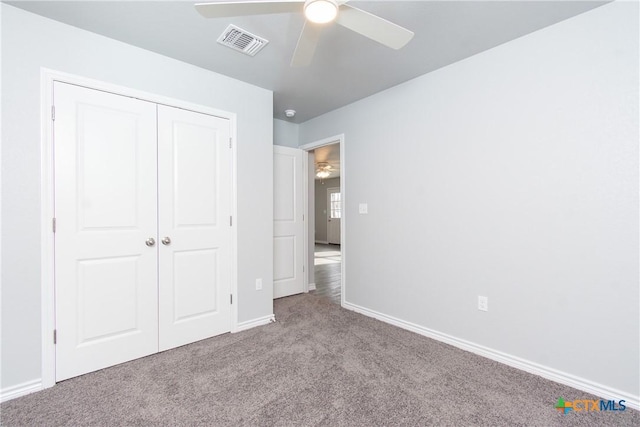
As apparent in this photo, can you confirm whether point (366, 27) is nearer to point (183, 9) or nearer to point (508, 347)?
point (183, 9)

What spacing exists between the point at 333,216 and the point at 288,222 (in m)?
6.32

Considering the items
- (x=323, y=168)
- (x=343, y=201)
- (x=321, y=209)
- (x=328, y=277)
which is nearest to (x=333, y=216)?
(x=321, y=209)

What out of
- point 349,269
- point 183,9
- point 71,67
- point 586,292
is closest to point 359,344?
point 349,269

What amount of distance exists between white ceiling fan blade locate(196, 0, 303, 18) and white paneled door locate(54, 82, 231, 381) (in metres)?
1.30

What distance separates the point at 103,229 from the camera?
7.18 feet

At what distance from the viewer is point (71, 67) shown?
2066 mm

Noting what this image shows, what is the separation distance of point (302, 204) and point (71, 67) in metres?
2.75

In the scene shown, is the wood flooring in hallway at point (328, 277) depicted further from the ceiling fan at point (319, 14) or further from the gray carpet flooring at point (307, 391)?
the ceiling fan at point (319, 14)

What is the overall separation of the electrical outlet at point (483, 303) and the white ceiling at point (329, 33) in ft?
6.46

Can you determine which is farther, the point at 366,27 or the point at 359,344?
the point at 359,344

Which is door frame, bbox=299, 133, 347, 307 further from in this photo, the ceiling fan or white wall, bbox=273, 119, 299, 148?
the ceiling fan

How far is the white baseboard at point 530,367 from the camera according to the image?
1.80m

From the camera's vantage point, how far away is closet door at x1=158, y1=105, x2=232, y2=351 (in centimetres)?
247

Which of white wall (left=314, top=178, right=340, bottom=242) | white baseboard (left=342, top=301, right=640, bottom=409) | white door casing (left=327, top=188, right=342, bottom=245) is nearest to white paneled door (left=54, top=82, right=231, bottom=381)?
white baseboard (left=342, top=301, right=640, bottom=409)
